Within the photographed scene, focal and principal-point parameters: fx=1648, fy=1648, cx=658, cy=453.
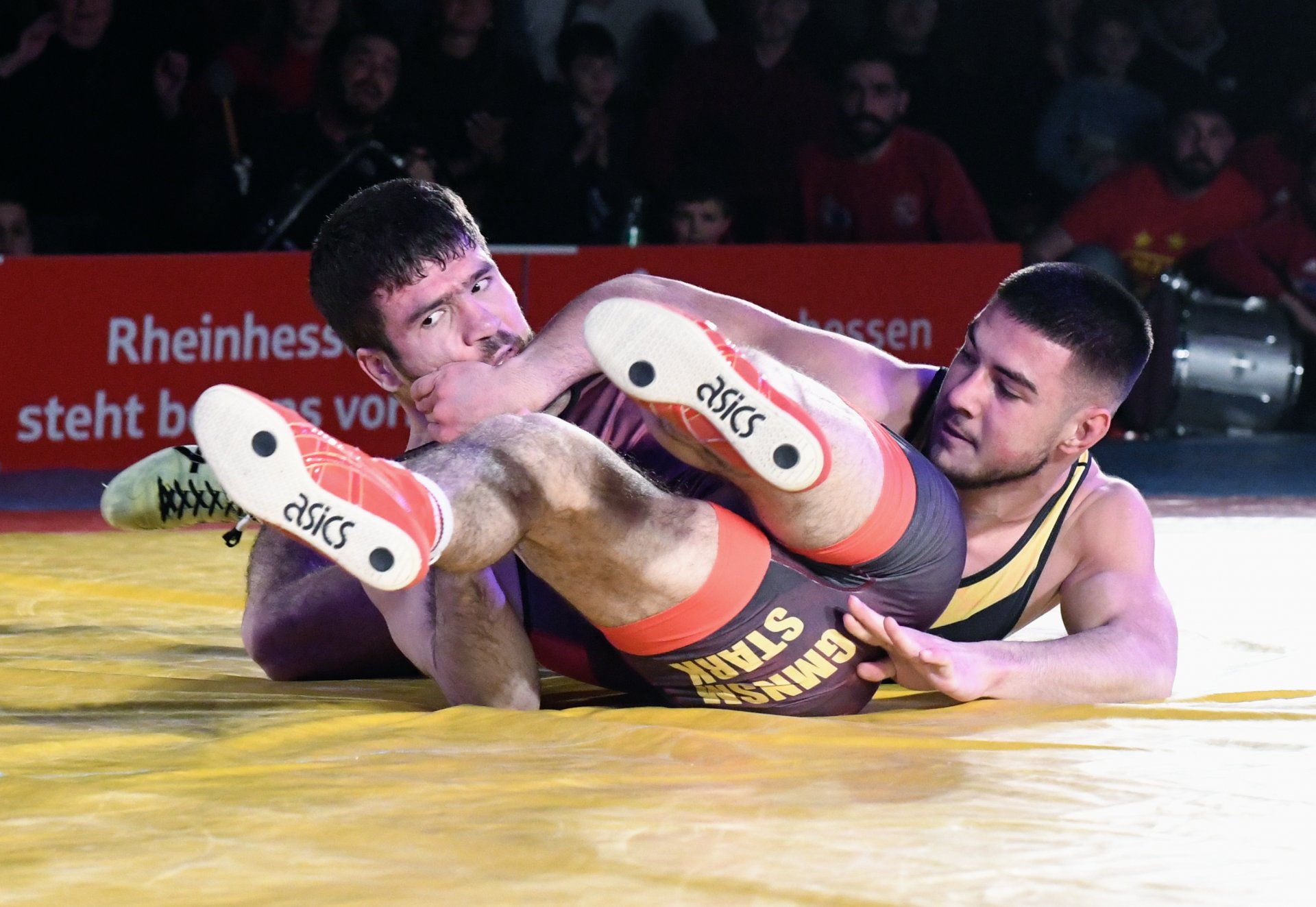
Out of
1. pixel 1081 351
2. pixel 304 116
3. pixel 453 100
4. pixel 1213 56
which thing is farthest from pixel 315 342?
pixel 1213 56

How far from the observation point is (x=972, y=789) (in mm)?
1877

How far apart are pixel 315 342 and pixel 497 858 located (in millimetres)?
3855

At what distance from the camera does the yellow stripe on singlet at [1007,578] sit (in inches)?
100

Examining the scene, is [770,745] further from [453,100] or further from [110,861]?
[453,100]

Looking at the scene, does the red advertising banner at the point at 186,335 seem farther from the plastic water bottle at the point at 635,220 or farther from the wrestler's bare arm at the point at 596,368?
the wrestler's bare arm at the point at 596,368

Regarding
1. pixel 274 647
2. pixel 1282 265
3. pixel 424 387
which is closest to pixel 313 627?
pixel 274 647

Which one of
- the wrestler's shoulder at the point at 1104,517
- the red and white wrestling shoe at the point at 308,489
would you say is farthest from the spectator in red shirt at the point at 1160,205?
the red and white wrestling shoe at the point at 308,489

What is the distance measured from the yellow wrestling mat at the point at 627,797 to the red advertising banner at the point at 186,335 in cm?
243

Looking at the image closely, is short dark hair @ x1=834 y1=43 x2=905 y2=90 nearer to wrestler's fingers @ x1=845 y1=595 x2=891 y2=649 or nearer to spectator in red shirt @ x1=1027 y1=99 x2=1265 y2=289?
spectator in red shirt @ x1=1027 y1=99 x2=1265 y2=289

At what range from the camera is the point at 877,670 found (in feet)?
7.40

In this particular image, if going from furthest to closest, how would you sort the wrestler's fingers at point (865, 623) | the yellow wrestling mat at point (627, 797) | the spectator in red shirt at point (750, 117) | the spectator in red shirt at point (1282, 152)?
the spectator in red shirt at point (1282, 152)
the spectator in red shirt at point (750, 117)
the wrestler's fingers at point (865, 623)
the yellow wrestling mat at point (627, 797)

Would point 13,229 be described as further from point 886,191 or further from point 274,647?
point 274,647

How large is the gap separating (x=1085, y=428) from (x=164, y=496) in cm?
155

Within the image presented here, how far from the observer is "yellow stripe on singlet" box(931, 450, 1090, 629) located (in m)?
2.55
